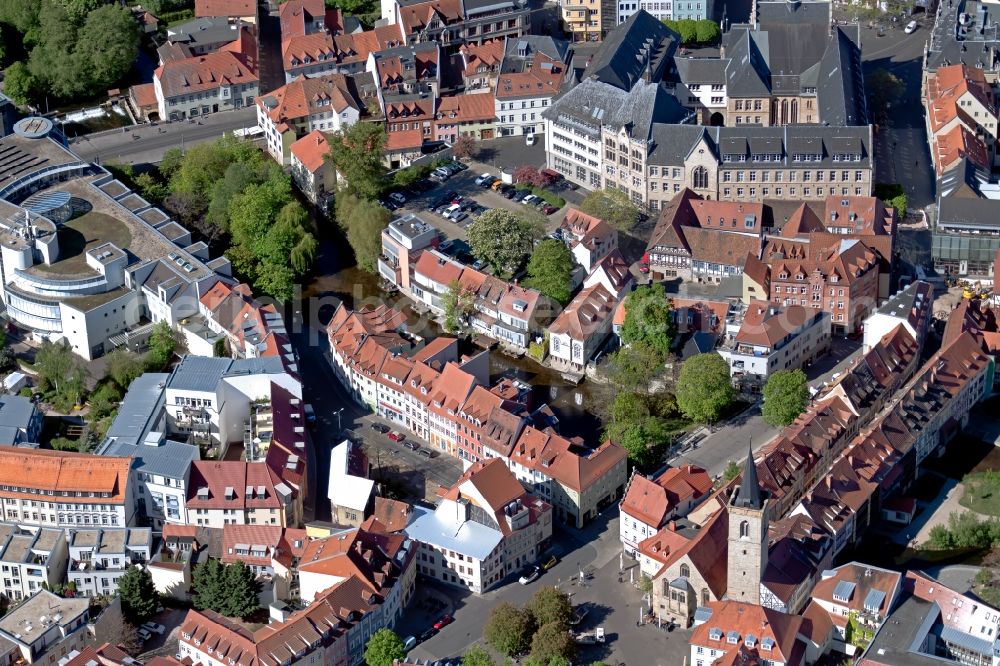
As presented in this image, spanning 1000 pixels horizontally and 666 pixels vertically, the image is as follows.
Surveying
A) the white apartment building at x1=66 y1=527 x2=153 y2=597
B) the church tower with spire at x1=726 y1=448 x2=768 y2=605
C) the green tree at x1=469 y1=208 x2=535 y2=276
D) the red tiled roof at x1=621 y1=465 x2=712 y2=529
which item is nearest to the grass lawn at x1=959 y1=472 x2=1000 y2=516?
the red tiled roof at x1=621 y1=465 x2=712 y2=529

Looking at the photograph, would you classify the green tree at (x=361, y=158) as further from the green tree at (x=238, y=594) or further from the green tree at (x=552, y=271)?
the green tree at (x=238, y=594)

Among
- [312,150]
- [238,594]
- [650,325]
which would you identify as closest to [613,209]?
[650,325]

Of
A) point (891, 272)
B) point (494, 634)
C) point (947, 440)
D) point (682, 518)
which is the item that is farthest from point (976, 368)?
point (494, 634)

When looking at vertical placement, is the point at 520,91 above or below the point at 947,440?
above

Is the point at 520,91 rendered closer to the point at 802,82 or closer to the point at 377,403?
the point at 802,82

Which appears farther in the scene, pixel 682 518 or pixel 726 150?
pixel 726 150

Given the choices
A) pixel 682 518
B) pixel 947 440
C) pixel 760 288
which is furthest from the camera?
pixel 760 288
